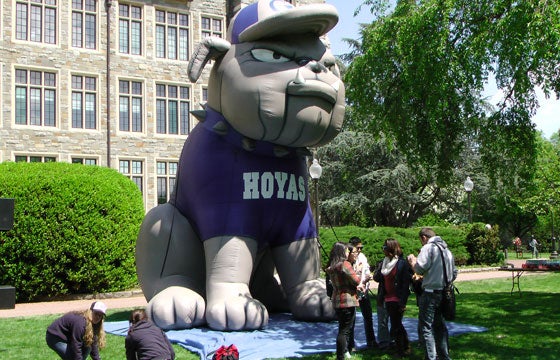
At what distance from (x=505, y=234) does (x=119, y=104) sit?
3362cm

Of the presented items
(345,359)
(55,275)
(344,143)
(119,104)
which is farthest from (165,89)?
(345,359)

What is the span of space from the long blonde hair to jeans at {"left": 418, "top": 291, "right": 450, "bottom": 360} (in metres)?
3.01

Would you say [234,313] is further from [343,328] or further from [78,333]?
[78,333]

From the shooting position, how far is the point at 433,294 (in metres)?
6.02

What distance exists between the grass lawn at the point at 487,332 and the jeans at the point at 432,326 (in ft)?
1.76

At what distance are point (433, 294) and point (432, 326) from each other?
1.16ft

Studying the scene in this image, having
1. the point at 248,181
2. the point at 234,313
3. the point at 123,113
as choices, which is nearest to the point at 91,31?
the point at 123,113

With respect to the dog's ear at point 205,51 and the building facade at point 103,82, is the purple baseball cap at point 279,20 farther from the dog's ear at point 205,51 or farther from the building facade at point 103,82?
the building facade at point 103,82

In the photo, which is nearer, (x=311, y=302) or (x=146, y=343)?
(x=146, y=343)

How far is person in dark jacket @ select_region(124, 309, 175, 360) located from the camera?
4468mm

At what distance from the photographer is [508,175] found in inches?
447

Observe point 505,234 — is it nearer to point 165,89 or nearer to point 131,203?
point 165,89

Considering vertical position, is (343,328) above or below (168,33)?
below

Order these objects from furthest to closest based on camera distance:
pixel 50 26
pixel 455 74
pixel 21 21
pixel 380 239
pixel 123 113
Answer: pixel 123 113 < pixel 50 26 < pixel 21 21 < pixel 380 239 < pixel 455 74
